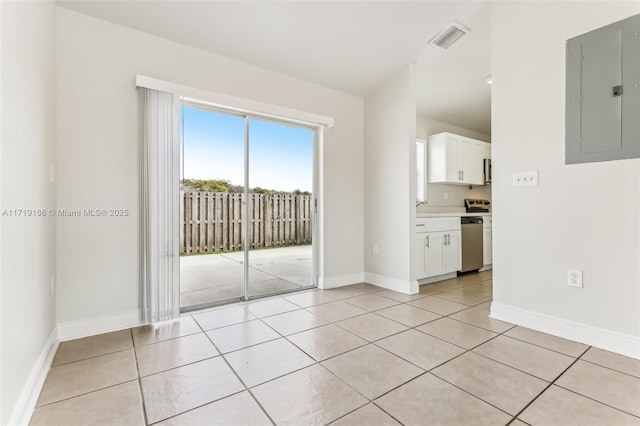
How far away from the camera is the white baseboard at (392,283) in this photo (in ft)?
11.3

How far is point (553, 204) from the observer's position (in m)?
2.29

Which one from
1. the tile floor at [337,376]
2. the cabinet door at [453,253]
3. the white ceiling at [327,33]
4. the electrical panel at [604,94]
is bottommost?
the tile floor at [337,376]

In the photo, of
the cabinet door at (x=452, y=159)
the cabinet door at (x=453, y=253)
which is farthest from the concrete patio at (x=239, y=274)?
the cabinet door at (x=452, y=159)

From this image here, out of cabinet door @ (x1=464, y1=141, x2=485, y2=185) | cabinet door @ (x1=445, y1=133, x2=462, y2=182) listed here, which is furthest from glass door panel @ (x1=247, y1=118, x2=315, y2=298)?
cabinet door @ (x1=464, y1=141, x2=485, y2=185)

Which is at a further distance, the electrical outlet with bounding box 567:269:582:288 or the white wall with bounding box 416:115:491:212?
the white wall with bounding box 416:115:491:212

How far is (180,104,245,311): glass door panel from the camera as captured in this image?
122 inches

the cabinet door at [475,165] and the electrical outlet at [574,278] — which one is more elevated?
the cabinet door at [475,165]

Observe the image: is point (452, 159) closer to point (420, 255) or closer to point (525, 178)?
point (420, 255)

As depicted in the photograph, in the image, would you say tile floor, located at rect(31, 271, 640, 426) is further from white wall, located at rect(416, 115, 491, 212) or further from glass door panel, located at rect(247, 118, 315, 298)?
white wall, located at rect(416, 115, 491, 212)

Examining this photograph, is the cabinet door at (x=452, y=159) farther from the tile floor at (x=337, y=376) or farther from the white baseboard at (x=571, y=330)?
the tile floor at (x=337, y=376)

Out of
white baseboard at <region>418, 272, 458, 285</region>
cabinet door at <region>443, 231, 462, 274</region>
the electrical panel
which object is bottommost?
white baseboard at <region>418, 272, 458, 285</region>

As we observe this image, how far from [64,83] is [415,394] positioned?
10.5 ft

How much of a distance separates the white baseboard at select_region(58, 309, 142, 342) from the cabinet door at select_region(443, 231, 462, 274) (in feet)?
12.0

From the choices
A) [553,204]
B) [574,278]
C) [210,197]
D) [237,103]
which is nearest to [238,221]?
[210,197]
